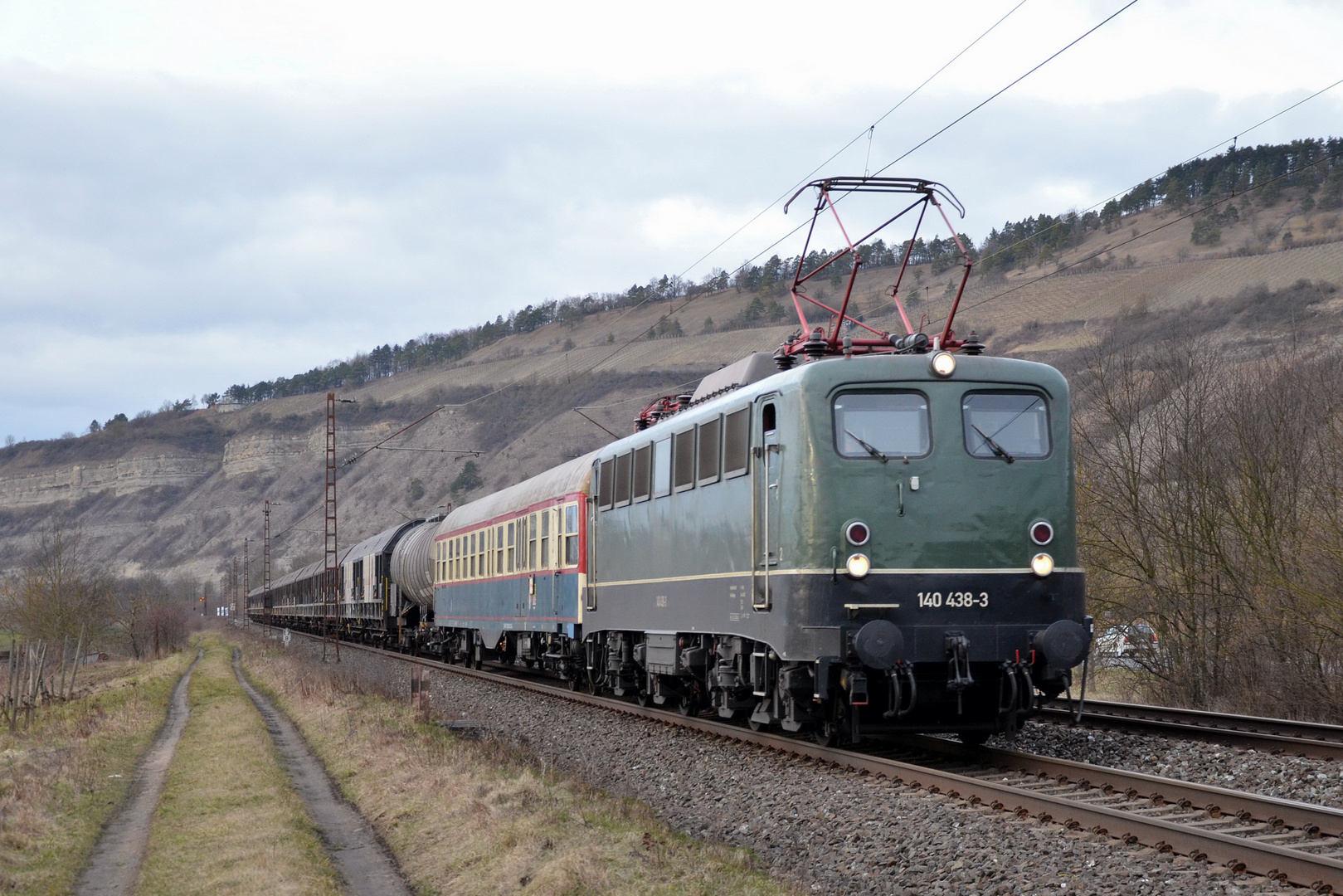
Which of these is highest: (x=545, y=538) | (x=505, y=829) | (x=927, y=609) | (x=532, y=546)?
(x=545, y=538)

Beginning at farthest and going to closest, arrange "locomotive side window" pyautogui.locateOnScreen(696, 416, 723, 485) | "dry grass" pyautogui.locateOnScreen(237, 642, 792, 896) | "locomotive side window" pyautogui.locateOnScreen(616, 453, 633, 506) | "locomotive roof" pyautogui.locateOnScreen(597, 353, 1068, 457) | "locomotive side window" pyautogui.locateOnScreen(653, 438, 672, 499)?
"locomotive side window" pyautogui.locateOnScreen(616, 453, 633, 506) → "locomotive side window" pyautogui.locateOnScreen(653, 438, 672, 499) → "locomotive side window" pyautogui.locateOnScreen(696, 416, 723, 485) → "locomotive roof" pyautogui.locateOnScreen(597, 353, 1068, 457) → "dry grass" pyautogui.locateOnScreen(237, 642, 792, 896)

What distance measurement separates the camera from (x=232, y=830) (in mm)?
10969

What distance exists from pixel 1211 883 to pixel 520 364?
170 metres

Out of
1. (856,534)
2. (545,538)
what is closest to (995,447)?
(856,534)

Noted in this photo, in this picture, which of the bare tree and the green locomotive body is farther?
the bare tree

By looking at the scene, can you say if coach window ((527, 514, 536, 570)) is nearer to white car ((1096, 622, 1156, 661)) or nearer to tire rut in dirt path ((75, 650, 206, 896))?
tire rut in dirt path ((75, 650, 206, 896))

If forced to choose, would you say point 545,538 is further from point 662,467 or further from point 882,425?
point 882,425

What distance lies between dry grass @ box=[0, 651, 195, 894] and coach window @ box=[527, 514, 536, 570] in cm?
693

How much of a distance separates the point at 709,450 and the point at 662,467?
5.87 feet

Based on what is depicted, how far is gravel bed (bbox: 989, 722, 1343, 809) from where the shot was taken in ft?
32.2

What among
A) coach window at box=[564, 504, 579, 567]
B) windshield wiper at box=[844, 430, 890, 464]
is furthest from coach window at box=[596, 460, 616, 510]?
windshield wiper at box=[844, 430, 890, 464]

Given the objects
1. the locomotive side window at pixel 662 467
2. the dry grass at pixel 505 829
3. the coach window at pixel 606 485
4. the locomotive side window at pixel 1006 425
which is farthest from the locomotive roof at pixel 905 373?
the coach window at pixel 606 485

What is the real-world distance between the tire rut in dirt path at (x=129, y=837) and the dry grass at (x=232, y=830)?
0.12 metres

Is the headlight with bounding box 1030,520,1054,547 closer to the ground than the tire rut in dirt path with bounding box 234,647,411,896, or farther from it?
farther from it
